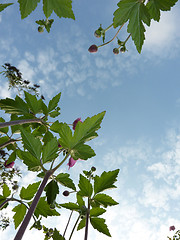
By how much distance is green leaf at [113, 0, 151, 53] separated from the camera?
2.50ft

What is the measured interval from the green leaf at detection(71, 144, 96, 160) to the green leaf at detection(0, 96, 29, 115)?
0.45m

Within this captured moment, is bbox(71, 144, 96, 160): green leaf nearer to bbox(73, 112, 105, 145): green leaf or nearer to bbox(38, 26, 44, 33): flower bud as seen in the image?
bbox(73, 112, 105, 145): green leaf

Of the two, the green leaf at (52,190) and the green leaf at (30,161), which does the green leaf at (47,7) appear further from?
the green leaf at (52,190)

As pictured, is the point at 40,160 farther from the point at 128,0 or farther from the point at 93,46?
the point at 93,46

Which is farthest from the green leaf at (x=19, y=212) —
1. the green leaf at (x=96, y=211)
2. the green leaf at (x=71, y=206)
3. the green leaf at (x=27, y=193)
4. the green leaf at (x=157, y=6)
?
the green leaf at (x=157, y=6)

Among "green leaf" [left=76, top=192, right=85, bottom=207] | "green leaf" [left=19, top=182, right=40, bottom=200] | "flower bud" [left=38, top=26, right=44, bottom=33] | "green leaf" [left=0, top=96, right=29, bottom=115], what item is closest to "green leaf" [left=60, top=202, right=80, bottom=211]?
"green leaf" [left=76, top=192, right=85, bottom=207]

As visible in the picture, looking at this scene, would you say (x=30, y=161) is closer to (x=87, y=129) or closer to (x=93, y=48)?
(x=87, y=129)

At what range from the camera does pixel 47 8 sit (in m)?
0.66

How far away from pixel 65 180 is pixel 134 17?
2.05 ft

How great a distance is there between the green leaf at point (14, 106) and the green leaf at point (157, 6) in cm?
65

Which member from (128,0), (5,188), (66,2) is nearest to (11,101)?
(5,188)

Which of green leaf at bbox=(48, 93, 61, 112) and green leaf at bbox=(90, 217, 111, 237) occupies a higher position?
green leaf at bbox=(48, 93, 61, 112)

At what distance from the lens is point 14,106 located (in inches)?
38.8

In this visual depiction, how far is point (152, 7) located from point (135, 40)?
4.9 inches
